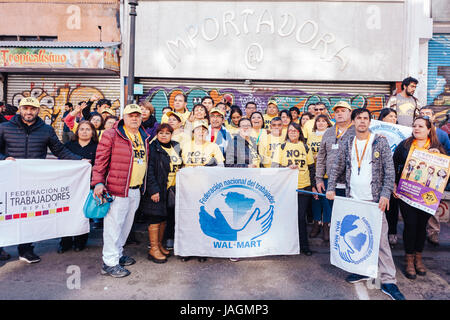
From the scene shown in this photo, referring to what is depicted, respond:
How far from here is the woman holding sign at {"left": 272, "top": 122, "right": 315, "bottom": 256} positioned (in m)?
Result: 4.99

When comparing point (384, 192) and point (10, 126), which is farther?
point (10, 126)

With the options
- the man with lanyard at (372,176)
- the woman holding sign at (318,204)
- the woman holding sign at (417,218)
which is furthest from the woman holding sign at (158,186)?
the woman holding sign at (417,218)

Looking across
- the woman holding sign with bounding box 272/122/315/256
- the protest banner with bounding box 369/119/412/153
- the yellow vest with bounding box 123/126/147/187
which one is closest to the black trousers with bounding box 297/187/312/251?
the woman holding sign with bounding box 272/122/315/256

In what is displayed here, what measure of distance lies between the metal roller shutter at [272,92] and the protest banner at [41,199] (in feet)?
23.3

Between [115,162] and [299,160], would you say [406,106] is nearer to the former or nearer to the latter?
[299,160]

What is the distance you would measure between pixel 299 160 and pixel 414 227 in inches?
70.2

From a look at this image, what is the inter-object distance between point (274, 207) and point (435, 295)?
2130 millimetres

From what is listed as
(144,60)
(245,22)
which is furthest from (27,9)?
(245,22)

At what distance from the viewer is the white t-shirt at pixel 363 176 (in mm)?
3949

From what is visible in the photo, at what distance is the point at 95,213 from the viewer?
13.1 ft

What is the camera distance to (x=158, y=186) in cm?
460

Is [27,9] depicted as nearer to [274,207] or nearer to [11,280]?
[11,280]

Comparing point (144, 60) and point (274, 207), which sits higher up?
point (144, 60)

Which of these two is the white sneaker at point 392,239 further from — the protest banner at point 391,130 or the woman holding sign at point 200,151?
the woman holding sign at point 200,151
